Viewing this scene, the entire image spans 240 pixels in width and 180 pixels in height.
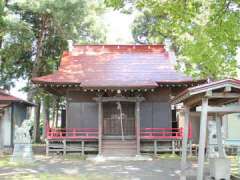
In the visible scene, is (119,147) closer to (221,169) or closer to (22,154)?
(22,154)

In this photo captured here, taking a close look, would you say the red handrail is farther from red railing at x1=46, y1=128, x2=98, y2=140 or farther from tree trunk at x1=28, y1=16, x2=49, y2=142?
tree trunk at x1=28, y1=16, x2=49, y2=142

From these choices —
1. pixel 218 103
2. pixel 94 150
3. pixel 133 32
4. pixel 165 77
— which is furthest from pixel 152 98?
pixel 133 32

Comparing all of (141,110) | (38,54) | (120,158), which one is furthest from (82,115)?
(38,54)

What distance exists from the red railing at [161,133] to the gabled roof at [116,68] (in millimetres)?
2467

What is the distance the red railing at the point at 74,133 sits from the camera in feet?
60.0

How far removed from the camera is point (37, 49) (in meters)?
28.3

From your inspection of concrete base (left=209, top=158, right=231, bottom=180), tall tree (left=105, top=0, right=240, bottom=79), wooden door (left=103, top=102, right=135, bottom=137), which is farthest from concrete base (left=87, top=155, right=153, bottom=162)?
concrete base (left=209, top=158, right=231, bottom=180)

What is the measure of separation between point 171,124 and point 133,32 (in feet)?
49.9

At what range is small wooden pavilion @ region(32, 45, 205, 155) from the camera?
58.8 ft

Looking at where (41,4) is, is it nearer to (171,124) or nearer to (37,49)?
(37,49)

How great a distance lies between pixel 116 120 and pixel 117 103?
1.08m

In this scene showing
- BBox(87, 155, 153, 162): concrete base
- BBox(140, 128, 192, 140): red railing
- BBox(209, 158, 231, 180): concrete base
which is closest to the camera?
BBox(209, 158, 231, 180): concrete base

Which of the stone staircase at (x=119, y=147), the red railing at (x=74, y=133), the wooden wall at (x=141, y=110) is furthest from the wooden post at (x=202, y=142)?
the wooden wall at (x=141, y=110)

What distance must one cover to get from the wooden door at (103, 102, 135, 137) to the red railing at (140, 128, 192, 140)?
77cm
